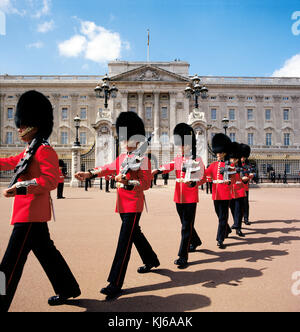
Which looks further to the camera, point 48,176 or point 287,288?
point 287,288

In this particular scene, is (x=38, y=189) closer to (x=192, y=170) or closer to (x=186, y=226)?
(x=186, y=226)

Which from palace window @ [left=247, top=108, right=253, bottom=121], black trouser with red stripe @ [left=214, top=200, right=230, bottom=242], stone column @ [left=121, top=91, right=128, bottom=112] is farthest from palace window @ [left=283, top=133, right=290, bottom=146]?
black trouser with red stripe @ [left=214, top=200, right=230, bottom=242]

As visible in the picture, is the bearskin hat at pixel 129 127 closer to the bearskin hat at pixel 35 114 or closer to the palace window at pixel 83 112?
the bearskin hat at pixel 35 114

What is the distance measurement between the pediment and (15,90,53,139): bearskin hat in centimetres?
3910

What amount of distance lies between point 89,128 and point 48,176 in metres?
41.1

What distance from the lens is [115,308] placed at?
239 cm

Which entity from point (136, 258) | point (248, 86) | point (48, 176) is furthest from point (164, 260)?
point (248, 86)

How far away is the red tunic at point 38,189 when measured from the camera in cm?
232

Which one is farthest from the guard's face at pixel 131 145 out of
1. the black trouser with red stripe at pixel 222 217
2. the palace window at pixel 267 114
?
the palace window at pixel 267 114

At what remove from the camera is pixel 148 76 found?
40.1 m

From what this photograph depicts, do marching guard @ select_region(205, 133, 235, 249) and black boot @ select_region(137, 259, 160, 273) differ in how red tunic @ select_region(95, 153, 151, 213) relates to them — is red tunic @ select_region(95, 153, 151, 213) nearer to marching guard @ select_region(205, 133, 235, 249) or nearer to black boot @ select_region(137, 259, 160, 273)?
black boot @ select_region(137, 259, 160, 273)

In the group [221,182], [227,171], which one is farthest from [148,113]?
[221,182]

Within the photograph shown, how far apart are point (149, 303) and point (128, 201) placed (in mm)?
1058
